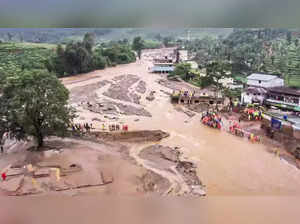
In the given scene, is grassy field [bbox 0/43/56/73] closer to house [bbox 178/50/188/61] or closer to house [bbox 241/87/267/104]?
house [bbox 241/87/267/104]

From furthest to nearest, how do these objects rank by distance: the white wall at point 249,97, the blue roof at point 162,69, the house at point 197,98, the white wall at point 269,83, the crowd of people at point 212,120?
the blue roof at point 162,69
the house at point 197,98
the white wall at point 269,83
the white wall at point 249,97
the crowd of people at point 212,120

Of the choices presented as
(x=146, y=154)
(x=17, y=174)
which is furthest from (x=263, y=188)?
(x=17, y=174)

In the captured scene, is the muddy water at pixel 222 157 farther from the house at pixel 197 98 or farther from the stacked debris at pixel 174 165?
the house at pixel 197 98

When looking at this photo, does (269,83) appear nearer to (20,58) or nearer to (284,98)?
(284,98)

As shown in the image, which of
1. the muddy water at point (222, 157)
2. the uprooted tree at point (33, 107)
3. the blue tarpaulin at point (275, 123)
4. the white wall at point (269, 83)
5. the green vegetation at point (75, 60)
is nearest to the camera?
the muddy water at point (222, 157)

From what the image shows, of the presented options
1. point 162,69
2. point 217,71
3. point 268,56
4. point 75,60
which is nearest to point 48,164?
point 217,71

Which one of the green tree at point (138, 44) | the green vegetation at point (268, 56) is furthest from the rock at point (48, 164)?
the green tree at point (138, 44)
